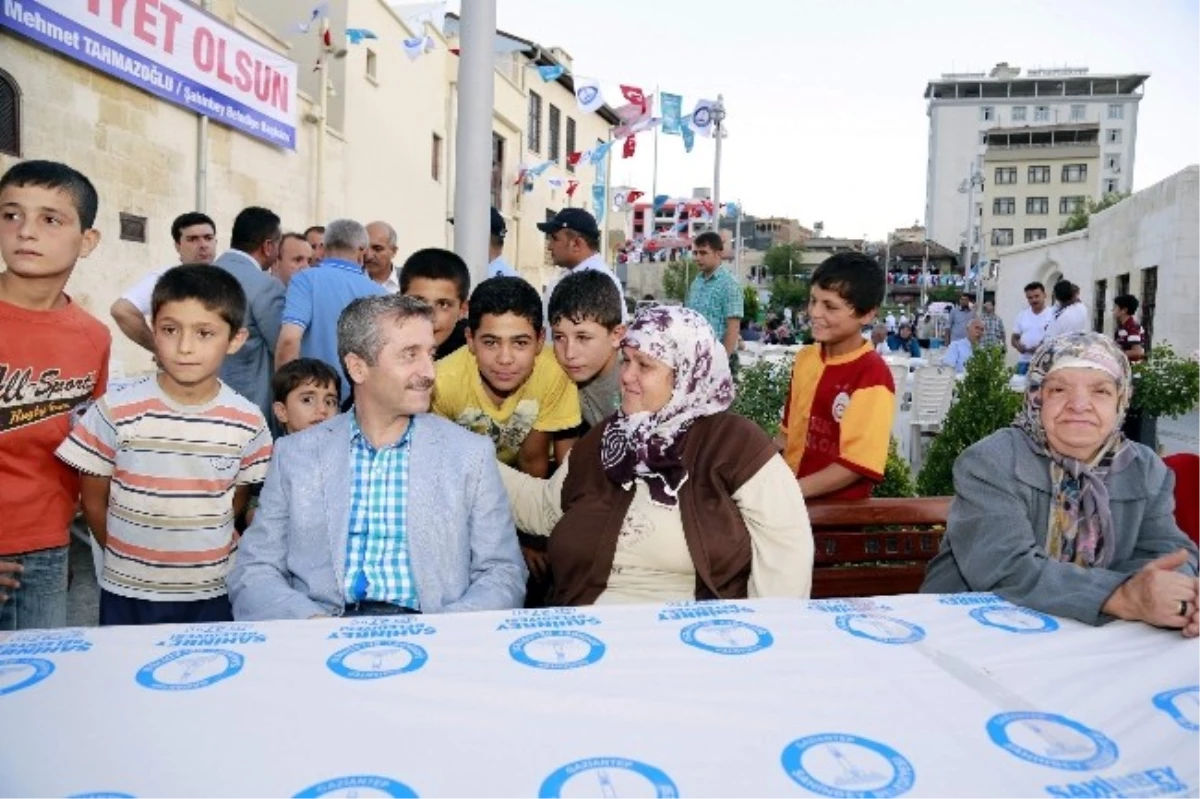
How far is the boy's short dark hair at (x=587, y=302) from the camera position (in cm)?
320

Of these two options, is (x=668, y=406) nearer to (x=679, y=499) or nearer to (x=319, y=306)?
(x=679, y=499)

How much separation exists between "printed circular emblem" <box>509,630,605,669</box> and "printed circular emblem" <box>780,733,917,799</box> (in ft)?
1.47

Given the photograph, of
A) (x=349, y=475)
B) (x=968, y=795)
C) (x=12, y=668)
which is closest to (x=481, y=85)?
(x=349, y=475)

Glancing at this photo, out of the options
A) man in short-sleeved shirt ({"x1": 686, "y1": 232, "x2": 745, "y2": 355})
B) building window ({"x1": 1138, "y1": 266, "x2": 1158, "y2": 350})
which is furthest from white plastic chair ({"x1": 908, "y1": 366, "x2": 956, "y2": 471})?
building window ({"x1": 1138, "y1": 266, "x2": 1158, "y2": 350})

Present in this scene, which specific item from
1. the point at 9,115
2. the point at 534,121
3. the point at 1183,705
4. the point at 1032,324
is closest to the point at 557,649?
the point at 1183,705

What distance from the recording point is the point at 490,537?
7.78ft

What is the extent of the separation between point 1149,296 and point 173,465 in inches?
733

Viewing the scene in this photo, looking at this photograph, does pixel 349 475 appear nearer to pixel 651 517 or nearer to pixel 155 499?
pixel 155 499

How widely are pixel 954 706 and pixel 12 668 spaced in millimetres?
1689

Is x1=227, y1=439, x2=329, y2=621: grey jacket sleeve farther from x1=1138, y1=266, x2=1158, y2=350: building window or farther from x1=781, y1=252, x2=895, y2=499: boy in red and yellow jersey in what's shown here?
x1=1138, y1=266, x2=1158, y2=350: building window

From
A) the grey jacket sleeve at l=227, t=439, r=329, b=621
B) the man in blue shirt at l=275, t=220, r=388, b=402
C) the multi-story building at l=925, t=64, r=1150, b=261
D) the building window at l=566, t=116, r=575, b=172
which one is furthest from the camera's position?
the multi-story building at l=925, t=64, r=1150, b=261

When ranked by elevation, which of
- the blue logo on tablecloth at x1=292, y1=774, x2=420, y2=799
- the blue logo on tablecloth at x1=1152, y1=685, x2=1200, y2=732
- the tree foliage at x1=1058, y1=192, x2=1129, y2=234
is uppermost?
the tree foliage at x1=1058, y1=192, x2=1129, y2=234

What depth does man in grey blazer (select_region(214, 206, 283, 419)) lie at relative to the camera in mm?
4625

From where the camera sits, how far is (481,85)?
4.29 metres
